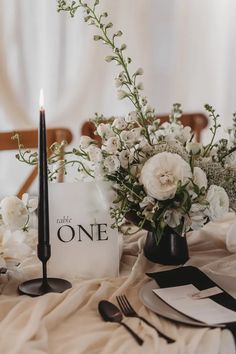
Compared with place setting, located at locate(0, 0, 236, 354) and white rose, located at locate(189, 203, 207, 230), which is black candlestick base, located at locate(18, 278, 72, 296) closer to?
place setting, located at locate(0, 0, 236, 354)

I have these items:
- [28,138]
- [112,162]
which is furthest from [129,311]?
[28,138]

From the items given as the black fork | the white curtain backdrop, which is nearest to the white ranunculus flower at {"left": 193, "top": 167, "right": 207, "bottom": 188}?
the black fork

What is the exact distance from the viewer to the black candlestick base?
1017 millimetres

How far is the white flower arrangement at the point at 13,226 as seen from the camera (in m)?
1.07

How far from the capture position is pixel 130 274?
1.11m

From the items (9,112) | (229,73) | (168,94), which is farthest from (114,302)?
(229,73)

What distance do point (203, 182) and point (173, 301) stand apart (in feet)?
0.76

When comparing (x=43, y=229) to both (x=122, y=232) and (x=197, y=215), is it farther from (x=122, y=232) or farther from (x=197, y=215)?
(x=197, y=215)

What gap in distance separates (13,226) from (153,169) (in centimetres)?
29

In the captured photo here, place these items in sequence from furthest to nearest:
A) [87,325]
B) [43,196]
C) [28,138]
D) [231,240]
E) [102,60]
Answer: [102,60] → [28,138] → [231,240] → [43,196] → [87,325]

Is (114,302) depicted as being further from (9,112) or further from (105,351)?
(9,112)

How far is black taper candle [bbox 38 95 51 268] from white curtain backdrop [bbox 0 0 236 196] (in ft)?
4.48

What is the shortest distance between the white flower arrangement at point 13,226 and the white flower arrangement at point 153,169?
0.09 meters

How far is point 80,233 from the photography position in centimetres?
113
